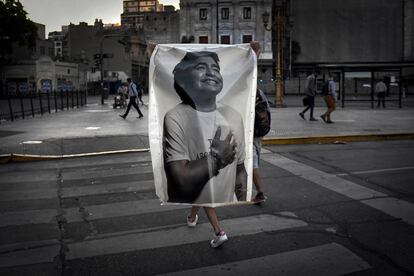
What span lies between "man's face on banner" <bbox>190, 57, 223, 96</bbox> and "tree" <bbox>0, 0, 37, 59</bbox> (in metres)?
63.7

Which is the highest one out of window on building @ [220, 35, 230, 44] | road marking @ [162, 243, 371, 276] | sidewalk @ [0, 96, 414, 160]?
window on building @ [220, 35, 230, 44]

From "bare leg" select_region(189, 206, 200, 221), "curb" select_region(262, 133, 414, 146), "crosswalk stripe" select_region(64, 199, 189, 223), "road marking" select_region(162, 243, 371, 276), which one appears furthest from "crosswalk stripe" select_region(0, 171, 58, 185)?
"curb" select_region(262, 133, 414, 146)

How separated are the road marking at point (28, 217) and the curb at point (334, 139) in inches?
277

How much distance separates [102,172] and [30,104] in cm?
1950

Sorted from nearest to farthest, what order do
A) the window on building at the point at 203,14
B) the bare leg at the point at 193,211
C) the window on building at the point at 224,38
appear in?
the bare leg at the point at 193,211, the window on building at the point at 203,14, the window on building at the point at 224,38

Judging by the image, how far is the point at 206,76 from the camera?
15.0 feet

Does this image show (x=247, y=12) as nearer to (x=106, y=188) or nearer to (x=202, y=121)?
(x=106, y=188)

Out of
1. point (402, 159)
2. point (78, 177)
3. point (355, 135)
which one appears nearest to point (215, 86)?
point (78, 177)

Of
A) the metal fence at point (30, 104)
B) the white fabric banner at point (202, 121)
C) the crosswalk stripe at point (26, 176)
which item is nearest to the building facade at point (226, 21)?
the metal fence at point (30, 104)

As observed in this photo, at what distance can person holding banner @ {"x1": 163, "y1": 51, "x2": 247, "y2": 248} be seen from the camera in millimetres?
4488

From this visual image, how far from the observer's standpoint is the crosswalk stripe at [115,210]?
19.9 feet

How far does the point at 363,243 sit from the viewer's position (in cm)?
491

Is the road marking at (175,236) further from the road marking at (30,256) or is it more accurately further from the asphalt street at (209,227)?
the road marking at (30,256)

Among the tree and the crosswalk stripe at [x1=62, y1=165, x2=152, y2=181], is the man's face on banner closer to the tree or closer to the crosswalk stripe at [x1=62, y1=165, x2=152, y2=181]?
the crosswalk stripe at [x1=62, y1=165, x2=152, y2=181]
